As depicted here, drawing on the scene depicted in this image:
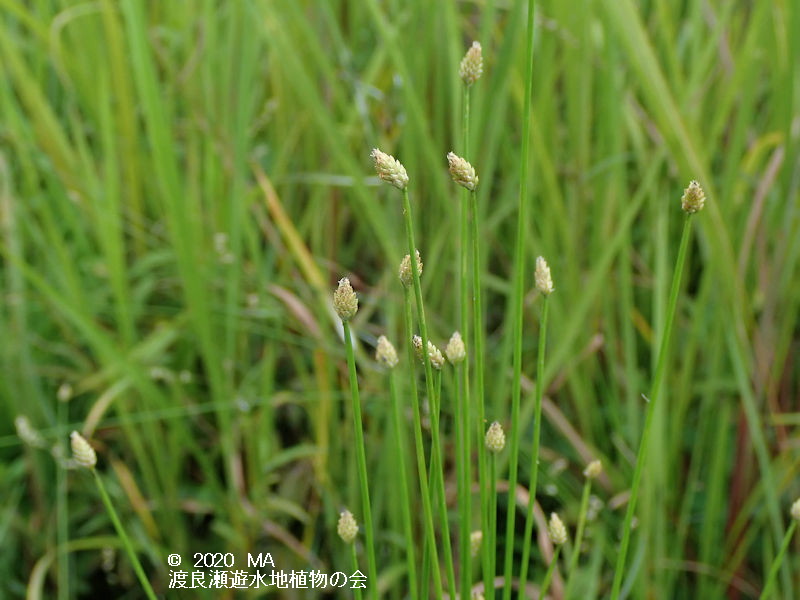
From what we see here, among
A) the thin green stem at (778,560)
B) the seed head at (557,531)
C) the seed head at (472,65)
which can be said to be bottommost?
the thin green stem at (778,560)

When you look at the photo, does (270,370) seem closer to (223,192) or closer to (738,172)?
(223,192)

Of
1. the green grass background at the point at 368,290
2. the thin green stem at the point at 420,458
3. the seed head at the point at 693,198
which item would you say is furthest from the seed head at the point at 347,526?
the green grass background at the point at 368,290

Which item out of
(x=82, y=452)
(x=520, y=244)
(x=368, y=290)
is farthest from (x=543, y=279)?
(x=368, y=290)

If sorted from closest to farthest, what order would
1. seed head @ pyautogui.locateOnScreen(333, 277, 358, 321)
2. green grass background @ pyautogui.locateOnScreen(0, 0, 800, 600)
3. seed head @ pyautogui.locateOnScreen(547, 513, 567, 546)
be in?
1. seed head @ pyautogui.locateOnScreen(333, 277, 358, 321)
2. seed head @ pyautogui.locateOnScreen(547, 513, 567, 546)
3. green grass background @ pyautogui.locateOnScreen(0, 0, 800, 600)

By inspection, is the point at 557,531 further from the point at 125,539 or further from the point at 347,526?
the point at 125,539

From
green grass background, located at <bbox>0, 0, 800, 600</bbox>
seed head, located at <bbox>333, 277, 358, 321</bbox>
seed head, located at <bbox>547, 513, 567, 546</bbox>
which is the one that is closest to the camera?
seed head, located at <bbox>333, 277, 358, 321</bbox>

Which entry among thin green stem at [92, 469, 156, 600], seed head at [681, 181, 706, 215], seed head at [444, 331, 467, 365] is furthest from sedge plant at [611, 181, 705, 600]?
thin green stem at [92, 469, 156, 600]

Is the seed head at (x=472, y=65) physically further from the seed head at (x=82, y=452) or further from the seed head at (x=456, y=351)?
the seed head at (x=82, y=452)

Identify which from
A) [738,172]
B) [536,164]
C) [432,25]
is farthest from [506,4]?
[738,172]

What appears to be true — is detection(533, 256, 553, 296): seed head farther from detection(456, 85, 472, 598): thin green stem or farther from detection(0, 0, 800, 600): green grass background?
detection(0, 0, 800, 600): green grass background
